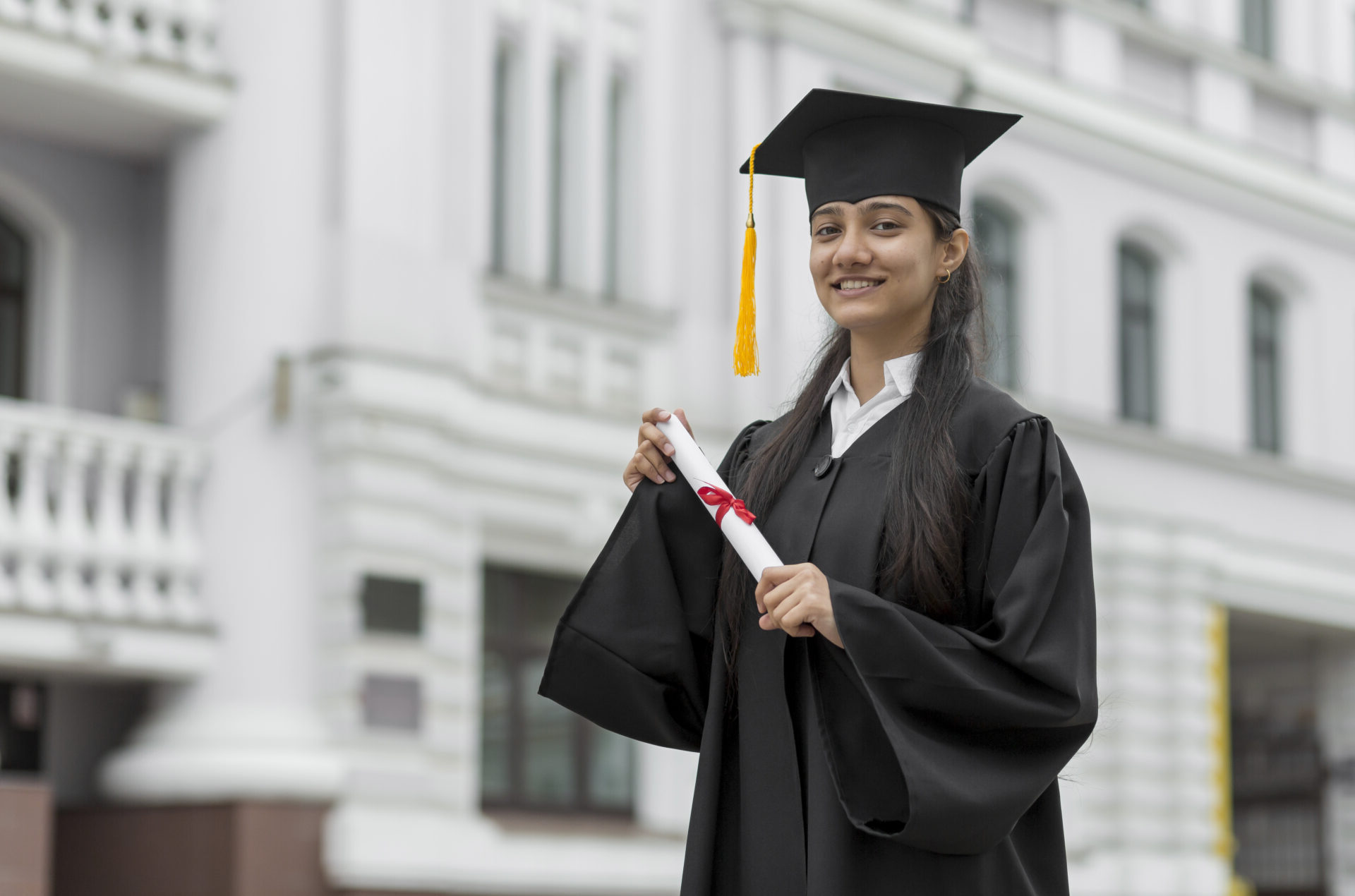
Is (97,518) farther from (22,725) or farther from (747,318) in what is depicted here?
(747,318)

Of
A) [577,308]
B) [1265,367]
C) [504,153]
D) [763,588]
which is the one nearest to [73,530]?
[577,308]

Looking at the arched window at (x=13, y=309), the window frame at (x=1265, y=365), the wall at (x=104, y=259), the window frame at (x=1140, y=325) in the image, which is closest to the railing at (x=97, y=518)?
the arched window at (x=13, y=309)

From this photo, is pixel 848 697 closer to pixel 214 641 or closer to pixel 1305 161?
pixel 214 641

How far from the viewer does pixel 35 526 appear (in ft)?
35.2

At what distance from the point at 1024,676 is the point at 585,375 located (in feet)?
34.0

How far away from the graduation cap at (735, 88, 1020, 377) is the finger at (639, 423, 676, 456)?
1.54 feet

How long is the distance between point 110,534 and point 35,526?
0.46m

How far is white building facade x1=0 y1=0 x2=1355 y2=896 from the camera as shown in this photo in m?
11.1

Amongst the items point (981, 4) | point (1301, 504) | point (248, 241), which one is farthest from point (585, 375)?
point (1301, 504)

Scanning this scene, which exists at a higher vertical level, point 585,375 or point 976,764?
point 585,375

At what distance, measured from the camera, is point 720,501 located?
10.3 ft

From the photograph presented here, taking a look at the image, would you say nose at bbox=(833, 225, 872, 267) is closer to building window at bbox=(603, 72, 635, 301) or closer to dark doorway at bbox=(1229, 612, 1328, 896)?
building window at bbox=(603, 72, 635, 301)

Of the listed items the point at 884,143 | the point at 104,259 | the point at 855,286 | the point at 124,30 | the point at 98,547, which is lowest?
the point at 855,286

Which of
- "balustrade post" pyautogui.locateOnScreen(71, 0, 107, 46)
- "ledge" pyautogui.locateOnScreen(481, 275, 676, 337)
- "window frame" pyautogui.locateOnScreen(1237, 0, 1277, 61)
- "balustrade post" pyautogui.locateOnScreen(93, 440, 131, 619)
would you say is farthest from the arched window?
"window frame" pyautogui.locateOnScreen(1237, 0, 1277, 61)
